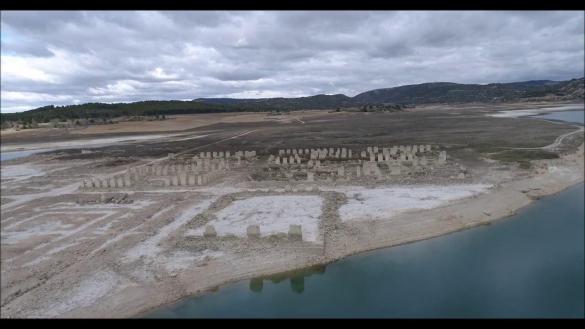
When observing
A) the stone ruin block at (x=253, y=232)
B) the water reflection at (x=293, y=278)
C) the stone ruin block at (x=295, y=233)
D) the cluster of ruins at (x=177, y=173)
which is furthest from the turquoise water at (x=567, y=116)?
the water reflection at (x=293, y=278)

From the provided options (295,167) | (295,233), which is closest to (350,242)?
(295,233)

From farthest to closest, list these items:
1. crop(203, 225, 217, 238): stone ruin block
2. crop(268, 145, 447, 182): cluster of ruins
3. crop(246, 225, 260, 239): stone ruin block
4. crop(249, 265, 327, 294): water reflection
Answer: crop(268, 145, 447, 182): cluster of ruins, crop(203, 225, 217, 238): stone ruin block, crop(246, 225, 260, 239): stone ruin block, crop(249, 265, 327, 294): water reflection

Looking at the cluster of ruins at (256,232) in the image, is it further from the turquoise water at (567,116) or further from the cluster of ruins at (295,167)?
the turquoise water at (567,116)

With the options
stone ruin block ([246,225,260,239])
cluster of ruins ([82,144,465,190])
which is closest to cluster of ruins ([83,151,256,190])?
cluster of ruins ([82,144,465,190])

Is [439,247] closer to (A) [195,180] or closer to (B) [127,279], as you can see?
(B) [127,279]

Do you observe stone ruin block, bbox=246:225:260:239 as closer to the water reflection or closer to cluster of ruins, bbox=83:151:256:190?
the water reflection

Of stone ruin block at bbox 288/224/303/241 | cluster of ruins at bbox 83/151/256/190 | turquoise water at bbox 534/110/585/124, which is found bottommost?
stone ruin block at bbox 288/224/303/241

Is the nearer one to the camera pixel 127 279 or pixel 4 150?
pixel 127 279
